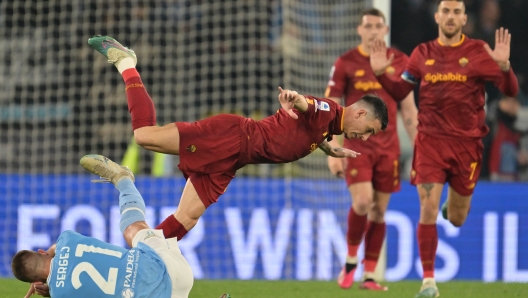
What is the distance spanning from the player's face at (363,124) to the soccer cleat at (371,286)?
81.6 inches

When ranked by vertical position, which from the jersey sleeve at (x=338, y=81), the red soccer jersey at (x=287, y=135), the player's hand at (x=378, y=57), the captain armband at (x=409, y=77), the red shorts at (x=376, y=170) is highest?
the player's hand at (x=378, y=57)

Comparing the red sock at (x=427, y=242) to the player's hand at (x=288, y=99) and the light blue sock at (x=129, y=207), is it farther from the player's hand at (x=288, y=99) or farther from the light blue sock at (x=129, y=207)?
the light blue sock at (x=129, y=207)

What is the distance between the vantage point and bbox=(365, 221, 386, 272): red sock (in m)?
8.43

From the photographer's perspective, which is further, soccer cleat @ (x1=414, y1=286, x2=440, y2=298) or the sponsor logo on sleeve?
the sponsor logo on sleeve

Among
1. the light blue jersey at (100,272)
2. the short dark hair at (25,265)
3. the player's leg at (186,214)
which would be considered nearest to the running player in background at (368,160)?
the player's leg at (186,214)

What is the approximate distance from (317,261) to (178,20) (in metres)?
4.56

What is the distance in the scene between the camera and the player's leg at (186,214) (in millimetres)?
6641

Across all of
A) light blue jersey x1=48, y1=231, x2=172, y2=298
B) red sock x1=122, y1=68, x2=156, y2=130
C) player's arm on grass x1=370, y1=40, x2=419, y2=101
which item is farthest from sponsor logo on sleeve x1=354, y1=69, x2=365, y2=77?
light blue jersey x1=48, y1=231, x2=172, y2=298

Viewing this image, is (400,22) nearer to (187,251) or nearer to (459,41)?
(187,251)

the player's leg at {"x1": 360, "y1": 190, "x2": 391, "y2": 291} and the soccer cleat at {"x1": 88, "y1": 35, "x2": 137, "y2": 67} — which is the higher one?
the soccer cleat at {"x1": 88, "y1": 35, "x2": 137, "y2": 67}

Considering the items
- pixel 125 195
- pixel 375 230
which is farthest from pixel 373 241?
pixel 125 195

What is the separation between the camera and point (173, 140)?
6238 mm

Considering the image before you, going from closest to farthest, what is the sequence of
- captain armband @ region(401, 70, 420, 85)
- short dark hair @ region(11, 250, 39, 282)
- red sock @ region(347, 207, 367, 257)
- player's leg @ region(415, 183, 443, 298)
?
short dark hair @ region(11, 250, 39, 282) → player's leg @ region(415, 183, 443, 298) → captain armband @ region(401, 70, 420, 85) → red sock @ region(347, 207, 367, 257)

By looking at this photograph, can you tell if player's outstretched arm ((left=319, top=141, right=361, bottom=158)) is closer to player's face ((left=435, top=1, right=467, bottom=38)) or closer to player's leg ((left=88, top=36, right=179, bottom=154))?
player's leg ((left=88, top=36, right=179, bottom=154))
